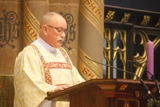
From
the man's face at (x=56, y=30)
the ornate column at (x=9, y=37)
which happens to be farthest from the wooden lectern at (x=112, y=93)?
the ornate column at (x=9, y=37)

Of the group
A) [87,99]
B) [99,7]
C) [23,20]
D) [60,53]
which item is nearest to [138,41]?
[99,7]

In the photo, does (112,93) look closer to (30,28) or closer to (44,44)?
(44,44)

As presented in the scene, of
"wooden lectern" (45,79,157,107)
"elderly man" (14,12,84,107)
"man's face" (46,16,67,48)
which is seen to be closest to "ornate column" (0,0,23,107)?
"elderly man" (14,12,84,107)

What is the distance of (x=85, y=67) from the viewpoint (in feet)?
20.7

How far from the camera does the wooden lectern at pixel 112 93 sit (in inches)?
145

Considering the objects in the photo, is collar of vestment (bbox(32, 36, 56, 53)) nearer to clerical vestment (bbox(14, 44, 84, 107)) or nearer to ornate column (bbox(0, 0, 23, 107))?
clerical vestment (bbox(14, 44, 84, 107))

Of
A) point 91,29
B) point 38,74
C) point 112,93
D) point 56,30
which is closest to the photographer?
point 112,93

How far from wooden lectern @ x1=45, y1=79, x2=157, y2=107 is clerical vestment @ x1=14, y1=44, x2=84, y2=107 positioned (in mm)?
820

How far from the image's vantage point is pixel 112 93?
12.1 ft

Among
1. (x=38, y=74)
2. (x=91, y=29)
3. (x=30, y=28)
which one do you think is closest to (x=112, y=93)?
(x=38, y=74)

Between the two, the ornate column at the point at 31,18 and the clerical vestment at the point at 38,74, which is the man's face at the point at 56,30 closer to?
the clerical vestment at the point at 38,74

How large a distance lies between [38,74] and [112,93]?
1.37 m

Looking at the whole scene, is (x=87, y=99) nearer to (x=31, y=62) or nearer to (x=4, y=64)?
(x=31, y=62)

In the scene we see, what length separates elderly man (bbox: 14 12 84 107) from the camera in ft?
15.9
